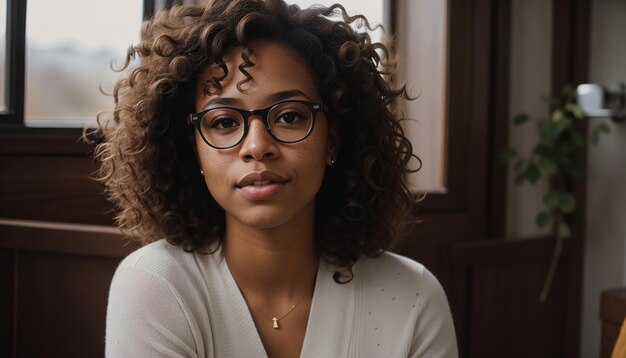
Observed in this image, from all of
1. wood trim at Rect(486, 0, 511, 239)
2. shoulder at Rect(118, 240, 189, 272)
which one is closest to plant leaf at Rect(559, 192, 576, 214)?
wood trim at Rect(486, 0, 511, 239)

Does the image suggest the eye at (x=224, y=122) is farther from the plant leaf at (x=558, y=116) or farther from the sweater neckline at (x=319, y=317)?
the plant leaf at (x=558, y=116)

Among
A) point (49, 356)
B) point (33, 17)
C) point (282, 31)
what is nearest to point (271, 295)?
point (282, 31)

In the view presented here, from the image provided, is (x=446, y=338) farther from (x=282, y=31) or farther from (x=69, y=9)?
(x=69, y=9)

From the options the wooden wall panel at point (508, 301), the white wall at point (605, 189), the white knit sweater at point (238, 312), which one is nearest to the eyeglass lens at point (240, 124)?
the white knit sweater at point (238, 312)

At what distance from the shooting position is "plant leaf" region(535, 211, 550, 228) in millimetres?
2914

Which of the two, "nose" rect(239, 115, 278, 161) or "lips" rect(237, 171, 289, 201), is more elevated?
"nose" rect(239, 115, 278, 161)

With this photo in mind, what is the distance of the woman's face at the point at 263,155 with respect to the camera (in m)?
1.32

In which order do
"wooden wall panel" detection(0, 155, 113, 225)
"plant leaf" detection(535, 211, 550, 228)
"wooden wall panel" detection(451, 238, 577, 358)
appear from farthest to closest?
"plant leaf" detection(535, 211, 550, 228)
"wooden wall panel" detection(451, 238, 577, 358)
"wooden wall panel" detection(0, 155, 113, 225)

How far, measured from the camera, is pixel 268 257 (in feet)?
4.85

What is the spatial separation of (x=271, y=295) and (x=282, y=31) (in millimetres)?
503

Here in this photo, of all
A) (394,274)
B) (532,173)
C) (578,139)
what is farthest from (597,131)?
(394,274)

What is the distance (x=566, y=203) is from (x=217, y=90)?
1.95 meters

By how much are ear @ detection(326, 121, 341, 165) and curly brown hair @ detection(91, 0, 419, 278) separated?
1 cm

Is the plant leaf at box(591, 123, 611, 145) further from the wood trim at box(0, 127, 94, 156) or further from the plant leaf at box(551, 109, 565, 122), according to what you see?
the wood trim at box(0, 127, 94, 156)
